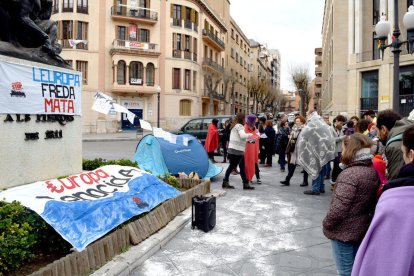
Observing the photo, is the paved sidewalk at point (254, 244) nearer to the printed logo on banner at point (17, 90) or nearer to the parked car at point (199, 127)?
the printed logo on banner at point (17, 90)

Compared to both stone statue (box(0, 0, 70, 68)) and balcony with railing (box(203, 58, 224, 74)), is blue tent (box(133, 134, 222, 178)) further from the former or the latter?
balcony with railing (box(203, 58, 224, 74))

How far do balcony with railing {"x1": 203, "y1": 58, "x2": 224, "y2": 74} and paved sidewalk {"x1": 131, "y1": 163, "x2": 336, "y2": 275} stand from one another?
40212 mm

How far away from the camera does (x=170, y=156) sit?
9008 mm

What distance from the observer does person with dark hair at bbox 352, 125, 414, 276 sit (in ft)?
5.95

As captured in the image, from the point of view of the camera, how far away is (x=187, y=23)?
43375 millimetres

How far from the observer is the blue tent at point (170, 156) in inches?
354

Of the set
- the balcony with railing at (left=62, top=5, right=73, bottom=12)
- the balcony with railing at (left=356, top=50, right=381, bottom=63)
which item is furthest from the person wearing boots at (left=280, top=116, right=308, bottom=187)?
the balcony with railing at (left=62, top=5, right=73, bottom=12)

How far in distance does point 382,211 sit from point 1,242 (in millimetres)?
3000

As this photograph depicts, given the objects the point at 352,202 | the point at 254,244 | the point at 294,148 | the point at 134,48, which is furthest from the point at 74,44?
the point at 352,202

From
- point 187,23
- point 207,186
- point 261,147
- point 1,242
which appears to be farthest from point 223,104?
point 1,242

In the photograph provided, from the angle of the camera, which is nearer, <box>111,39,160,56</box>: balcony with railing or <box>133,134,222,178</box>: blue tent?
<box>133,134,222,178</box>: blue tent

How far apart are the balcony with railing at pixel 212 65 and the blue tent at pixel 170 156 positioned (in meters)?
38.1

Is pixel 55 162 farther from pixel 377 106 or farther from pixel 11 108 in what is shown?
pixel 377 106

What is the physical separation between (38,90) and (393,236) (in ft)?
17.9
